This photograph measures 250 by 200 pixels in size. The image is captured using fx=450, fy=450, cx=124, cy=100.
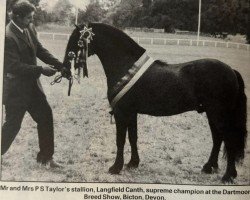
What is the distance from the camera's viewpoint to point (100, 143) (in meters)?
2.23

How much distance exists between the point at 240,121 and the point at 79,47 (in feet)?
2.89

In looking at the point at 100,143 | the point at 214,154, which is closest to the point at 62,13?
the point at 100,143

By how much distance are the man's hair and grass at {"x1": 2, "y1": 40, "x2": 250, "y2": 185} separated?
18cm

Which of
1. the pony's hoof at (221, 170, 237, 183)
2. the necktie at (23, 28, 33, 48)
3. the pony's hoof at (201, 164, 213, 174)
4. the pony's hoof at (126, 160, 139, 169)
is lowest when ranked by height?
the pony's hoof at (221, 170, 237, 183)

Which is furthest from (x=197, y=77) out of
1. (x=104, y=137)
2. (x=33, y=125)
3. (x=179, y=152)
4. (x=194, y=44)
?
(x=33, y=125)

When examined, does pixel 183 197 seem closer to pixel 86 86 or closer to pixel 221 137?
pixel 221 137

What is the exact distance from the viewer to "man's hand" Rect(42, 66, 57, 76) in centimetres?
220

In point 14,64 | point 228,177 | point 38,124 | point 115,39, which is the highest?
point 115,39

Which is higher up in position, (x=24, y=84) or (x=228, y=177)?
(x=24, y=84)

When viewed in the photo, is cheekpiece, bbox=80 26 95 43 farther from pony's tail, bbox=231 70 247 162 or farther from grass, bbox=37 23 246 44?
pony's tail, bbox=231 70 247 162

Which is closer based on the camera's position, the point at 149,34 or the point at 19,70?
the point at 19,70

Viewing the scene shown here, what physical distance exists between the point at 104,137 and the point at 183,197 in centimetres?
49

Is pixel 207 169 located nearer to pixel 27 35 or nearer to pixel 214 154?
pixel 214 154

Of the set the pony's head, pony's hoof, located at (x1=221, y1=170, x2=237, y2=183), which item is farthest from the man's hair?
pony's hoof, located at (x1=221, y1=170, x2=237, y2=183)
